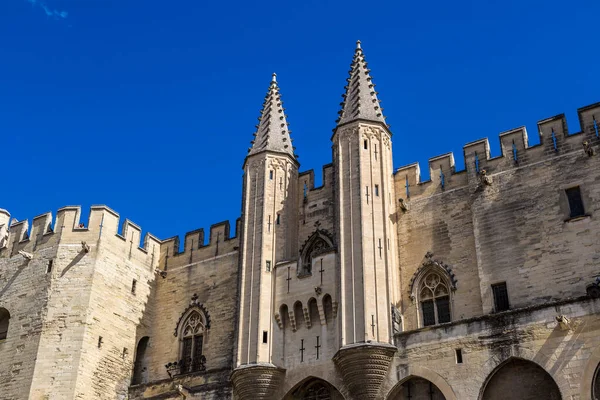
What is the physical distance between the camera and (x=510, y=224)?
2152cm

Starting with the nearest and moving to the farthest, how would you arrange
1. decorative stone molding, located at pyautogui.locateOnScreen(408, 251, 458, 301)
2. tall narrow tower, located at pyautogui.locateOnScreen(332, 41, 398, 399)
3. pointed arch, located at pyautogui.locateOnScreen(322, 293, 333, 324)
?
tall narrow tower, located at pyautogui.locateOnScreen(332, 41, 398, 399) → pointed arch, located at pyautogui.locateOnScreen(322, 293, 333, 324) → decorative stone molding, located at pyautogui.locateOnScreen(408, 251, 458, 301)

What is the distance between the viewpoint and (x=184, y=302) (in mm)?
25938

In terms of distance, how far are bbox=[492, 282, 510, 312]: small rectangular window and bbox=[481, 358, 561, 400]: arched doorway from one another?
229cm

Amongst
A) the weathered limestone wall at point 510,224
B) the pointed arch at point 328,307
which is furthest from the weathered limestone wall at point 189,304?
the weathered limestone wall at point 510,224

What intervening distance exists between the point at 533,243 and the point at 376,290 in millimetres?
4145

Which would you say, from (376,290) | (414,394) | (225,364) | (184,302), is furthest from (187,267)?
(414,394)

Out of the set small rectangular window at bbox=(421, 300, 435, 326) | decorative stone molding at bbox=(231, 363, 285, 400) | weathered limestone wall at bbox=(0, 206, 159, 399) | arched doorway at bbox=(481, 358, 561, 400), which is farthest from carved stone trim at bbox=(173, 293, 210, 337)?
arched doorway at bbox=(481, 358, 561, 400)

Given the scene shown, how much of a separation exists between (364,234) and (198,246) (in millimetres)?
7207

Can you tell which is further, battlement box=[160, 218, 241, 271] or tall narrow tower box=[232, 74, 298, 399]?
battlement box=[160, 218, 241, 271]

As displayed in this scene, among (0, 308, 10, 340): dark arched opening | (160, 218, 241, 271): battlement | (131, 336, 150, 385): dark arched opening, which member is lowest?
(131, 336, 150, 385): dark arched opening

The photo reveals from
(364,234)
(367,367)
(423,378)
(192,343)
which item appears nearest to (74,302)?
(192,343)

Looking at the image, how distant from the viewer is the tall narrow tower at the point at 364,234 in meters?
20.0

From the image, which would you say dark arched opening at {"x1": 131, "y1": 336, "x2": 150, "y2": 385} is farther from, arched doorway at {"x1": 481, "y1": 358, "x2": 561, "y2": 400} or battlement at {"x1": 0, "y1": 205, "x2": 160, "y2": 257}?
arched doorway at {"x1": 481, "y1": 358, "x2": 561, "y2": 400}

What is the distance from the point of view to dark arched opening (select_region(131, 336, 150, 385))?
2512 centimetres
